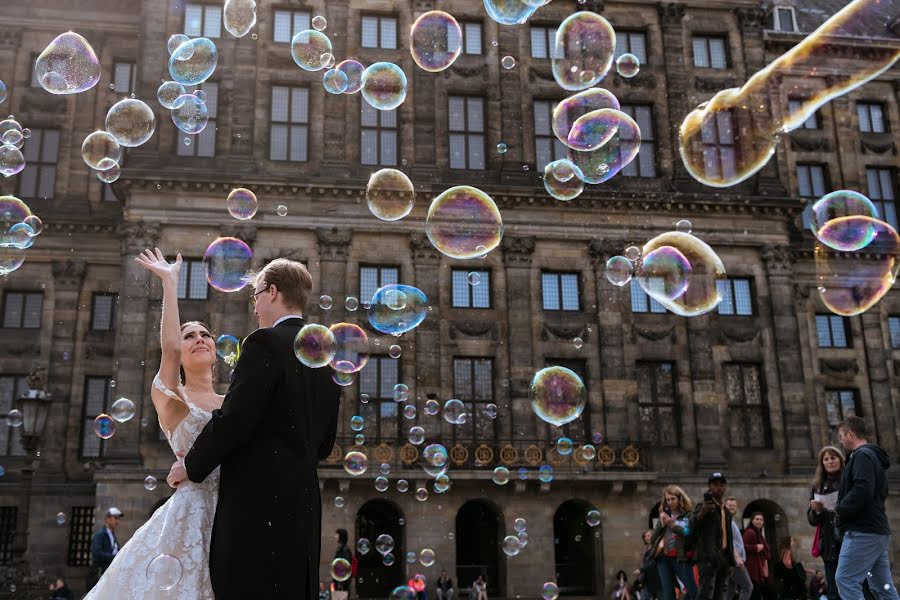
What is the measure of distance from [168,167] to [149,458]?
9.83 meters

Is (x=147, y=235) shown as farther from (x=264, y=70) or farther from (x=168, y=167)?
(x=264, y=70)

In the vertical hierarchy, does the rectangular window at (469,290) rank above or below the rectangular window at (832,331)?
above

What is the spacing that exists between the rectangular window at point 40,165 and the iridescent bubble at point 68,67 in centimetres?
2234

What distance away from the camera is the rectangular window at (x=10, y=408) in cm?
3088

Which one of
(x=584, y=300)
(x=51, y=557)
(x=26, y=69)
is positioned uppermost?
(x=26, y=69)

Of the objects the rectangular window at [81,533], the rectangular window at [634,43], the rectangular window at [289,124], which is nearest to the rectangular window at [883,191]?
the rectangular window at [634,43]

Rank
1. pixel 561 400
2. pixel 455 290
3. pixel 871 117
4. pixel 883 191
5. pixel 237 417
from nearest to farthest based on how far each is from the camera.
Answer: pixel 237 417, pixel 561 400, pixel 455 290, pixel 883 191, pixel 871 117

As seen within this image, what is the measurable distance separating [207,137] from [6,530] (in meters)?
15.3

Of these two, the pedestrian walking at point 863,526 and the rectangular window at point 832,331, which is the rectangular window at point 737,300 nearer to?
the rectangular window at point 832,331

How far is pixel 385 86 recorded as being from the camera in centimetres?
1432

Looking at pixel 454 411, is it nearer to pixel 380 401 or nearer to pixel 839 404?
pixel 380 401

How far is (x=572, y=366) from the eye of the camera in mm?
31359

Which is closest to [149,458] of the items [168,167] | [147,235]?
[147,235]

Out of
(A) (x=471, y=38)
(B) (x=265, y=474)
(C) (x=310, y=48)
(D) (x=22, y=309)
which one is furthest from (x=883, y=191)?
(B) (x=265, y=474)
